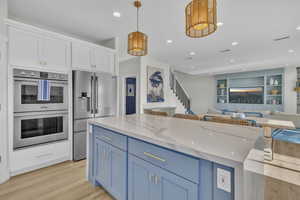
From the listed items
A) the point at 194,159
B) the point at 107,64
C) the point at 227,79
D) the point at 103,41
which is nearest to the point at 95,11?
the point at 107,64

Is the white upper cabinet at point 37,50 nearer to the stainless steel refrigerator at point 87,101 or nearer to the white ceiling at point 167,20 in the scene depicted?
the stainless steel refrigerator at point 87,101

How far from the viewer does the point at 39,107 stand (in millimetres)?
2412

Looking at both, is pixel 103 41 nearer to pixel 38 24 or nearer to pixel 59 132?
pixel 38 24

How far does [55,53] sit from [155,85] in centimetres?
379

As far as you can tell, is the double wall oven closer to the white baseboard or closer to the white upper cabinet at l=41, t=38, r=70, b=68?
the white upper cabinet at l=41, t=38, r=70, b=68

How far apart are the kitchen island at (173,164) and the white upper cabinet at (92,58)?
1.90m

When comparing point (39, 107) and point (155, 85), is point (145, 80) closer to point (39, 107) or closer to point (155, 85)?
point (155, 85)

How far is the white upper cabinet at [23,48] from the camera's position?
2.19 meters

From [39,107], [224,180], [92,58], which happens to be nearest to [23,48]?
[39,107]

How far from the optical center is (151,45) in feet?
14.1

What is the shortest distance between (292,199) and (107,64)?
351 centimetres

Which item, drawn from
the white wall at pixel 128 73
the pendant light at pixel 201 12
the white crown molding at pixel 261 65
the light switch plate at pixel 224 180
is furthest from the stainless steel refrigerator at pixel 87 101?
the white crown molding at pixel 261 65

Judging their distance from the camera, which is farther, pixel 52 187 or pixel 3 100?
pixel 3 100

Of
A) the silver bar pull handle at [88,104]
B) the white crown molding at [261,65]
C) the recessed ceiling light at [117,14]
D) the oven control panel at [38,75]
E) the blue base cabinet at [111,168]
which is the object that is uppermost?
the recessed ceiling light at [117,14]
